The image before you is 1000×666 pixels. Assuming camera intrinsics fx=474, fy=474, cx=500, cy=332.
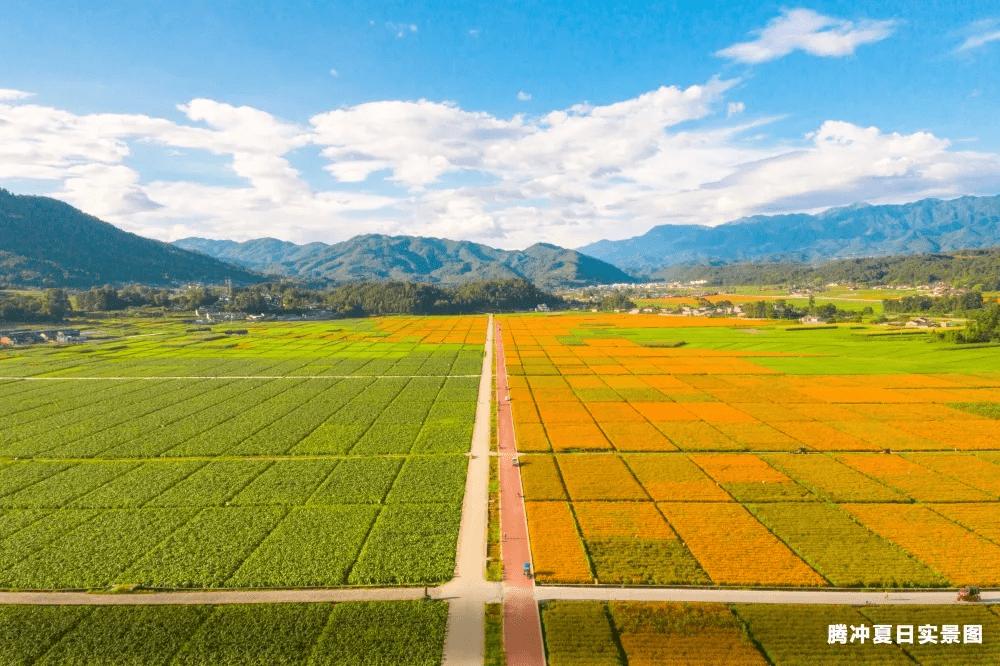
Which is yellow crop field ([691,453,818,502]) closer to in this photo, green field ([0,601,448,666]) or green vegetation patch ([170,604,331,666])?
green field ([0,601,448,666])

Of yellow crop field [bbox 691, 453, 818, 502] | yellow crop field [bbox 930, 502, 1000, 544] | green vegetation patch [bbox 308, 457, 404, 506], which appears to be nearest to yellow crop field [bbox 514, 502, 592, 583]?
green vegetation patch [bbox 308, 457, 404, 506]

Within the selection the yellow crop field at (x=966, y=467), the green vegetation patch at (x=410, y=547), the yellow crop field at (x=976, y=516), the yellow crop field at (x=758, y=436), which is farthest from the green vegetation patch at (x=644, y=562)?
the yellow crop field at (x=966, y=467)

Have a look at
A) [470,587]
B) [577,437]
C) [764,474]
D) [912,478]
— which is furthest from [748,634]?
[577,437]

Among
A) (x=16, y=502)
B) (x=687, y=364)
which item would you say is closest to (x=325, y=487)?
(x=16, y=502)

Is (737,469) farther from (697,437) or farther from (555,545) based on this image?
(555,545)

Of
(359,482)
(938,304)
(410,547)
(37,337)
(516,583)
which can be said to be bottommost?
(516,583)

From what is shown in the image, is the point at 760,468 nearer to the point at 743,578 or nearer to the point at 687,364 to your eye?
the point at 743,578
